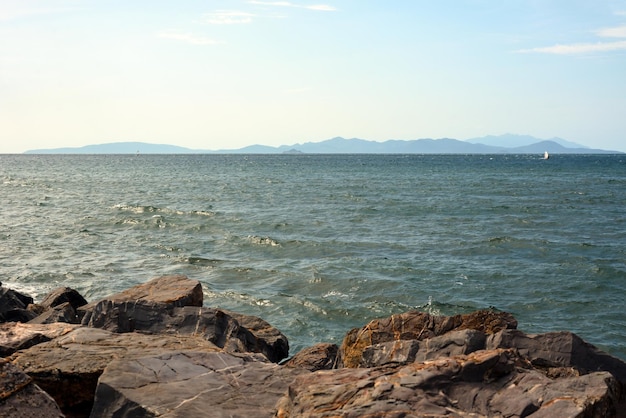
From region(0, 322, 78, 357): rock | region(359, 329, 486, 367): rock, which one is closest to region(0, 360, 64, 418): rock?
region(0, 322, 78, 357): rock

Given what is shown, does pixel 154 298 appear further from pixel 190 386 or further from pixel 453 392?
pixel 453 392

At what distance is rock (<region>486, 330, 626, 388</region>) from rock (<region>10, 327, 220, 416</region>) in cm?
492

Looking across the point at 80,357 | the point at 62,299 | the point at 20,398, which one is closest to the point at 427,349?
the point at 80,357

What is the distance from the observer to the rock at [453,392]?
663 cm

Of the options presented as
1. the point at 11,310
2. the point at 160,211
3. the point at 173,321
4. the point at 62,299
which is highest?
the point at 173,321

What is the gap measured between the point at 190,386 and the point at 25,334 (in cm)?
402

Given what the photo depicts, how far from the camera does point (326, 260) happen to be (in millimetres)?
28703

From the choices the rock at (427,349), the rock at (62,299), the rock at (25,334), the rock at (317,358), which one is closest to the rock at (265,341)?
the rock at (317,358)

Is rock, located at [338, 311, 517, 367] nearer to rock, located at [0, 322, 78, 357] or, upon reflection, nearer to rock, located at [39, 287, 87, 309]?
rock, located at [0, 322, 78, 357]

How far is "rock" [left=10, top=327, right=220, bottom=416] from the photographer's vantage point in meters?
8.94

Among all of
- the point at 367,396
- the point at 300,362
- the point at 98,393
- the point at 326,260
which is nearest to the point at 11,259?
the point at 326,260

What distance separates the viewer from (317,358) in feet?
43.5

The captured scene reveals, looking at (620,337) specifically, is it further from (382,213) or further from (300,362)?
(382,213)

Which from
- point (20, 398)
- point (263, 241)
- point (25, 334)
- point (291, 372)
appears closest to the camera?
point (20, 398)
